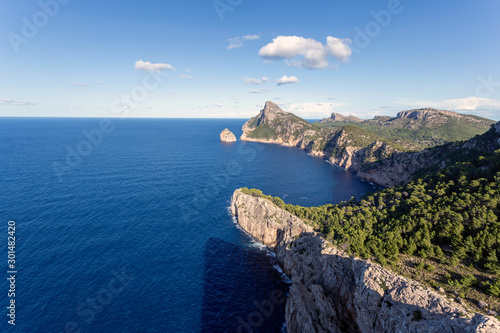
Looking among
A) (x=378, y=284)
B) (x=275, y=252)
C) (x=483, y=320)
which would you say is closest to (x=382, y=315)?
(x=378, y=284)

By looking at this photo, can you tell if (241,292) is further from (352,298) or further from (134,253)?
(134,253)

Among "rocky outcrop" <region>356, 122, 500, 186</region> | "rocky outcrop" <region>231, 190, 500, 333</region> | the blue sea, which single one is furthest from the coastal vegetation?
"rocky outcrop" <region>356, 122, 500, 186</region>

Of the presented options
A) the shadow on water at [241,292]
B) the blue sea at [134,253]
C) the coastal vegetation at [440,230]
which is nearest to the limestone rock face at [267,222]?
the blue sea at [134,253]

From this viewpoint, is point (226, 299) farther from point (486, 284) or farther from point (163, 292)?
point (486, 284)

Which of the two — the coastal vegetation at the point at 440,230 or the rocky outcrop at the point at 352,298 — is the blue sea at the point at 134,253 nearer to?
the rocky outcrop at the point at 352,298

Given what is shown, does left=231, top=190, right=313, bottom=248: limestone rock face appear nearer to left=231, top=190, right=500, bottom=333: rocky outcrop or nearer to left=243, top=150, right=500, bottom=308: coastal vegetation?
left=231, top=190, right=500, bottom=333: rocky outcrop

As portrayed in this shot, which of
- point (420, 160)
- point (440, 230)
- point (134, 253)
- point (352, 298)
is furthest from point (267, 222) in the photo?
point (420, 160)
